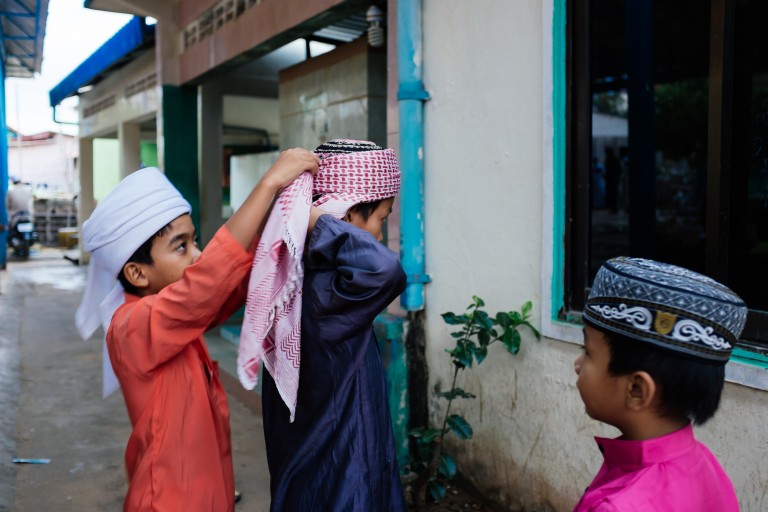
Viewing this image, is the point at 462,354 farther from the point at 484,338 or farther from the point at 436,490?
the point at 436,490

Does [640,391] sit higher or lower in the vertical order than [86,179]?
lower

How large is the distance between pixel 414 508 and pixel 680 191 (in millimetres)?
6913

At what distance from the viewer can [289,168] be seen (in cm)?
145

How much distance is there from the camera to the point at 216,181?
291 inches

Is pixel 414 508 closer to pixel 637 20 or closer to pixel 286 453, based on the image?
pixel 286 453

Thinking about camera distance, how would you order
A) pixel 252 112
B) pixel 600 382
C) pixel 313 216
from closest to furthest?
pixel 600 382
pixel 313 216
pixel 252 112

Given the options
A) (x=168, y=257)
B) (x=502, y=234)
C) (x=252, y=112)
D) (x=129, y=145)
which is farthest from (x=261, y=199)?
(x=129, y=145)

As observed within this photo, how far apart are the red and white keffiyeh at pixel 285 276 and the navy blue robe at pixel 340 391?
0.16 feet

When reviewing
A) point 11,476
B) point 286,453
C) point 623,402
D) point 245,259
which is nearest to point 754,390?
point 623,402

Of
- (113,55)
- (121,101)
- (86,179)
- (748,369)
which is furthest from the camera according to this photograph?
(86,179)

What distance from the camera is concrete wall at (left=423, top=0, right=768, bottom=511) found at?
8.56ft

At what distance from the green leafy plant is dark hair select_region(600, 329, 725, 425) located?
1.57 m

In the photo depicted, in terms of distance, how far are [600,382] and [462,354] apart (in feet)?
5.49

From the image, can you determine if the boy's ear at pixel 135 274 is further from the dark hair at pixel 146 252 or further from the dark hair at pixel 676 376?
the dark hair at pixel 676 376
